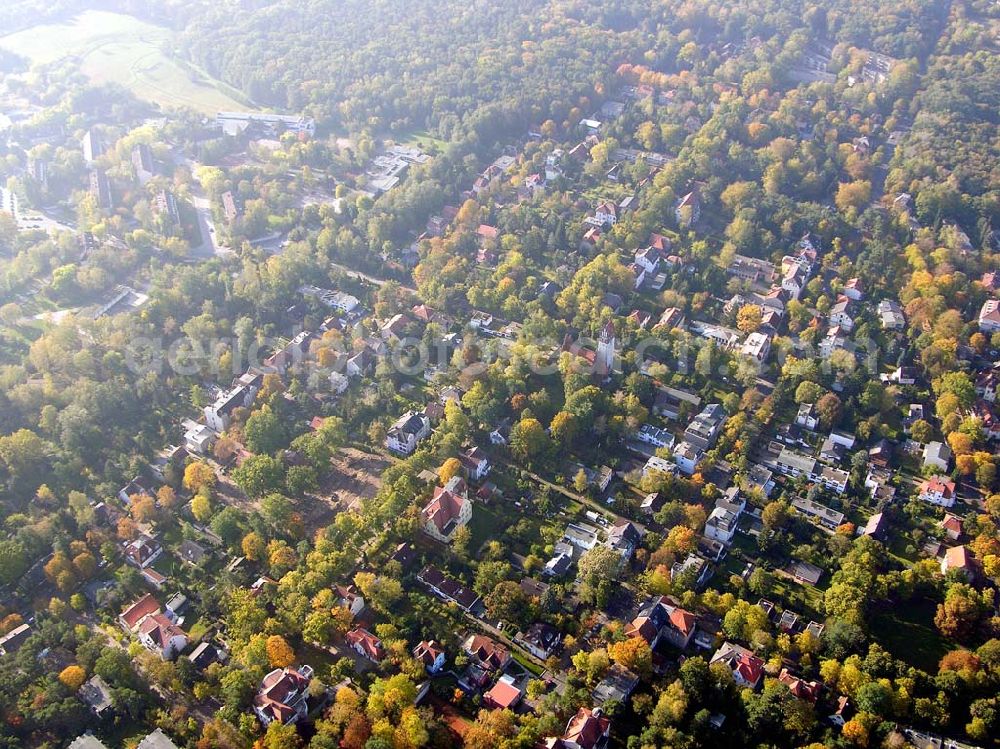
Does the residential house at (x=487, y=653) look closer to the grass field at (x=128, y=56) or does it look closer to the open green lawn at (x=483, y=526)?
the open green lawn at (x=483, y=526)

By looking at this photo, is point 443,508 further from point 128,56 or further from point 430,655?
point 128,56

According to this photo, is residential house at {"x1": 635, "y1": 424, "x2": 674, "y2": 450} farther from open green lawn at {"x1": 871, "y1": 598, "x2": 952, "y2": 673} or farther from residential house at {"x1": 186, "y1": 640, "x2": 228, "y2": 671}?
residential house at {"x1": 186, "y1": 640, "x2": 228, "y2": 671}

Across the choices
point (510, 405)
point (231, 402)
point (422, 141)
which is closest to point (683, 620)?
point (510, 405)

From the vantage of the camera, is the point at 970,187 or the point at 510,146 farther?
the point at 510,146

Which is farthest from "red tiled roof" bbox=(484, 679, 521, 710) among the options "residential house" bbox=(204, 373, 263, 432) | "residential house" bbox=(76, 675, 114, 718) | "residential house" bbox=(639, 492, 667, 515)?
"residential house" bbox=(204, 373, 263, 432)

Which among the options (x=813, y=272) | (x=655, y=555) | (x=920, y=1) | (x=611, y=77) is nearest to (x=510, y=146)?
(x=611, y=77)

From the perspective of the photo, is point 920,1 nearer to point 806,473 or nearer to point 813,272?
point 813,272
